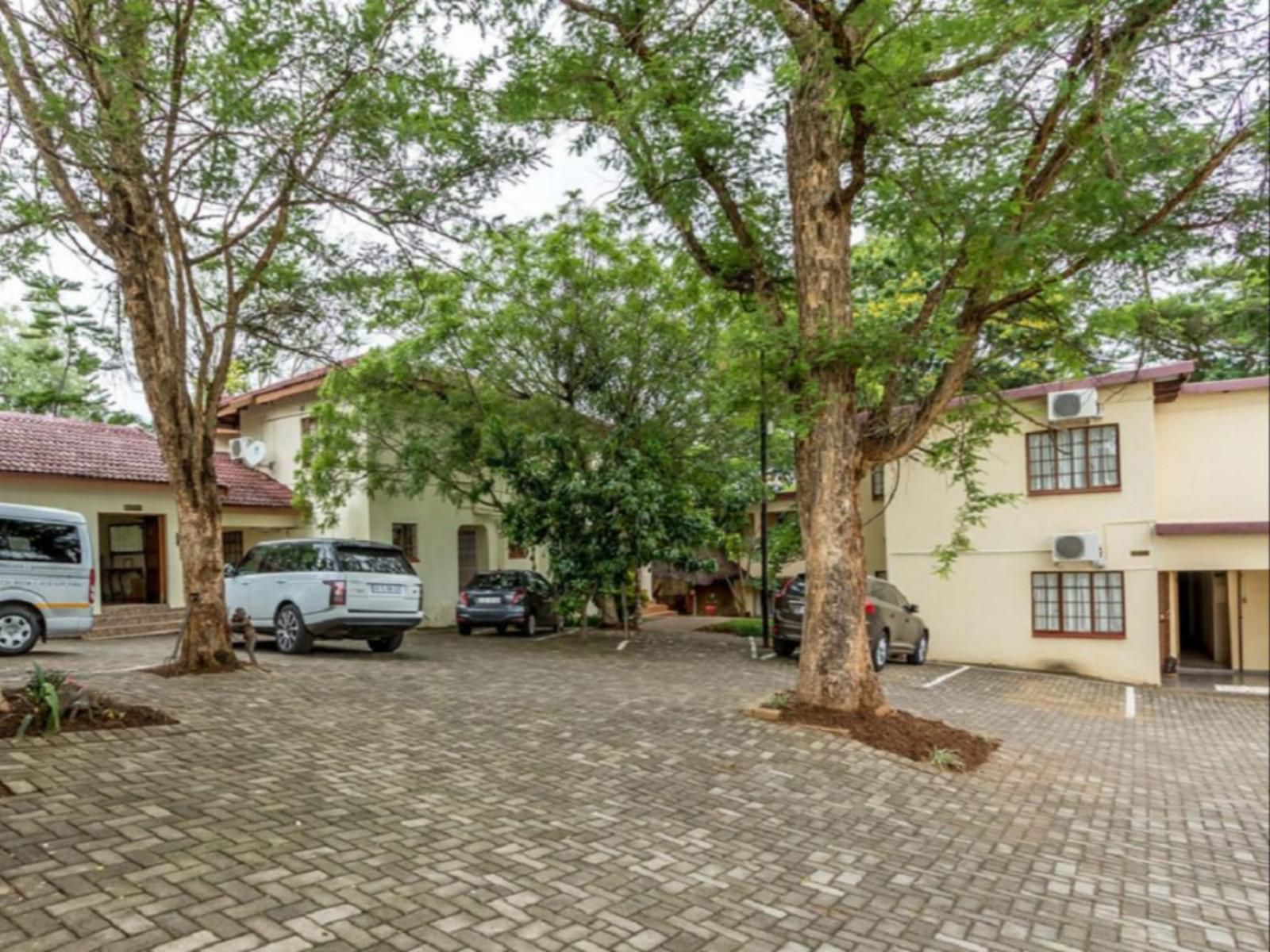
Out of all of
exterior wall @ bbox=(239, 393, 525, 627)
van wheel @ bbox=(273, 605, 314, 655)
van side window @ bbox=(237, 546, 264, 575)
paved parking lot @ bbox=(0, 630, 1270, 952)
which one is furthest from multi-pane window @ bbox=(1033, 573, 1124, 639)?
van side window @ bbox=(237, 546, 264, 575)

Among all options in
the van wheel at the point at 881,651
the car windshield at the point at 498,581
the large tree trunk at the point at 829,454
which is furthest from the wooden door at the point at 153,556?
the large tree trunk at the point at 829,454

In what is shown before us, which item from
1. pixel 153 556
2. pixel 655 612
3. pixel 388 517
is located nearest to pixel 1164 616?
pixel 655 612

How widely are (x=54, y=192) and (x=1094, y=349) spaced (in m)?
10.7

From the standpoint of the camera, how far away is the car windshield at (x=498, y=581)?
17344 mm

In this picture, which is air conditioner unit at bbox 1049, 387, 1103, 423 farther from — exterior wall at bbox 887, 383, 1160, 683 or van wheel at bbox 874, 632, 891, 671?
van wheel at bbox 874, 632, 891, 671

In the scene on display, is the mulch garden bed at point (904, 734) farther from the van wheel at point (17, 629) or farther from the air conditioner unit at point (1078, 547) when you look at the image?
the van wheel at point (17, 629)

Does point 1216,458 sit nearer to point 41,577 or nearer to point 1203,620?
point 41,577

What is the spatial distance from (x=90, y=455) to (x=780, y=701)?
46.3ft

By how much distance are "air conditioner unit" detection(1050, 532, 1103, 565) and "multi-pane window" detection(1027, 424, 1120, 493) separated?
922 millimetres

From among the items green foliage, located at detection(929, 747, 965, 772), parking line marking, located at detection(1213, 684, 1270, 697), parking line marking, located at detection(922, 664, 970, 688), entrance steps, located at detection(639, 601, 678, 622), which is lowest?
entrance steps, located at detection(639, 601, 678, 622)

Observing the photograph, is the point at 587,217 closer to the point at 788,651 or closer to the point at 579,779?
the point at 788,651

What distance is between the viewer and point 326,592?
11.6 meters

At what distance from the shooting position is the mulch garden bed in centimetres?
761

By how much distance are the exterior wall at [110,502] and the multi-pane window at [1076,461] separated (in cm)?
1616
